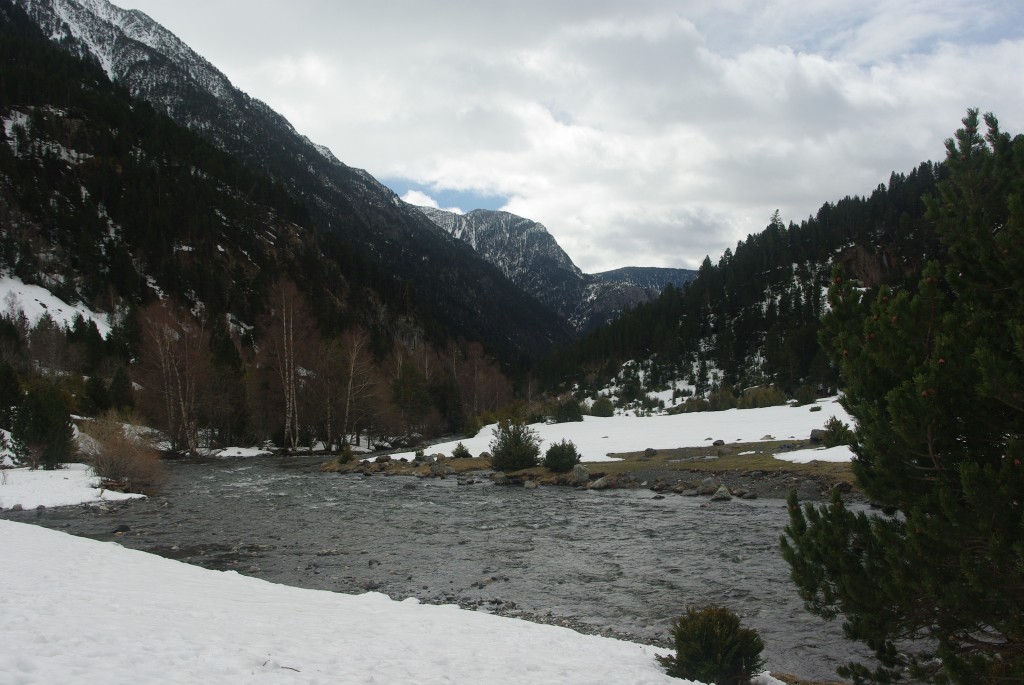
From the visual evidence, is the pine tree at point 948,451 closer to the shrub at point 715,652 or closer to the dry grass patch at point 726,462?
the shrub at point 715,652

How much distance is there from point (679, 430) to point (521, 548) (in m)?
23.8

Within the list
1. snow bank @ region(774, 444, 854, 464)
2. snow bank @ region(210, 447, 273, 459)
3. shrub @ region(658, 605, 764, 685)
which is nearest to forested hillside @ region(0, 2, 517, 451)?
snow bank @ region(210, 447, 273, 459)

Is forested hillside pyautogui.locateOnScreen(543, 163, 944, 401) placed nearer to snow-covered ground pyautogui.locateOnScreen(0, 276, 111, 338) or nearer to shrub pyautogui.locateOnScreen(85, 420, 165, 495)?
shrub pyautogui.locateOnScreen(85, 420, 165, 495)

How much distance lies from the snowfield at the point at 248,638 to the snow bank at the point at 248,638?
15mm

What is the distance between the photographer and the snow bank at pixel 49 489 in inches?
714

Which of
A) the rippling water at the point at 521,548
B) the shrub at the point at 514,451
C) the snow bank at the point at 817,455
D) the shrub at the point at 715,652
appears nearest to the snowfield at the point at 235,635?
the shrub at the point at 715,652

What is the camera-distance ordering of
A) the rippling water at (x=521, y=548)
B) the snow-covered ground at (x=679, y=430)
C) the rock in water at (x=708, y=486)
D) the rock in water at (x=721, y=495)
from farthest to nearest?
1. the snow-covered ground at (x=679, y=430)
2. the rock in water at (x=708, y=486)
3. the rock in water at (x=721, y=495)
4. the rippling water at (x=521, y=548)

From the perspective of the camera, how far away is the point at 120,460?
22328mm

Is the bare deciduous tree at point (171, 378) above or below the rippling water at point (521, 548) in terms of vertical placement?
above

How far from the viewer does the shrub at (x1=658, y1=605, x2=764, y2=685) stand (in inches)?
249

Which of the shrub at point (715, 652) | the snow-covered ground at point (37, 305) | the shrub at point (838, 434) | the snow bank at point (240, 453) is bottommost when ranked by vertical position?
the snow bank at point (240, 453)

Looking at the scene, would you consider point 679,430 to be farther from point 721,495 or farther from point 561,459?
point 721,495

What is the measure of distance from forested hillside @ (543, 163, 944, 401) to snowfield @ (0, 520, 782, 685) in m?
74.6

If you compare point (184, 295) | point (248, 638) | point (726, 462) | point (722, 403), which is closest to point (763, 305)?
point (722, 403)
